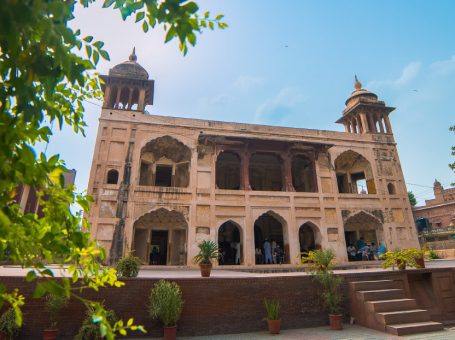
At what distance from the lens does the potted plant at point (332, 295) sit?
7012mm

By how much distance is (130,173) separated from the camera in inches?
644

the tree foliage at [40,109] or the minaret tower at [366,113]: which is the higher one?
the minaret tower at [366,113]

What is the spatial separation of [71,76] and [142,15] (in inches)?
24.7

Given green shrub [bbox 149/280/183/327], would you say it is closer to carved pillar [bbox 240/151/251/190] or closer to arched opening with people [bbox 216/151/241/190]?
carved pillar [bbox 240/151/251/190]

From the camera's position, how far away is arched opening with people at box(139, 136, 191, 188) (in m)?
17.9

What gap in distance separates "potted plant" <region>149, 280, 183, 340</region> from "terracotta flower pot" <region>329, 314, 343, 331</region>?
12.3 ft

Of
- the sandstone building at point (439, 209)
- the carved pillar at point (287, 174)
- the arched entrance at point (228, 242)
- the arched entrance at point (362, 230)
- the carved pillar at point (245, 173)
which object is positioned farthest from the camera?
the sandstone building at point (439, 209)

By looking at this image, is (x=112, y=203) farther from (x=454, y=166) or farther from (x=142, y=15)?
(x=454, y=166)

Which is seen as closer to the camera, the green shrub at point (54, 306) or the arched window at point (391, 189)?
the green shrub at point (54, 306)

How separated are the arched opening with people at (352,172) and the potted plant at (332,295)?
13950 millimetres

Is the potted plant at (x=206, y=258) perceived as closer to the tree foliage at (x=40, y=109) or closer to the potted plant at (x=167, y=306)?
the potted plant at (x=167, y=306)

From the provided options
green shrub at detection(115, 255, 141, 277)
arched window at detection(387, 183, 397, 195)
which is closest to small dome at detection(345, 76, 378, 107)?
arched window at detection(387, 183, 397, 195)

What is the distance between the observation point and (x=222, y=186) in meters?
20.6

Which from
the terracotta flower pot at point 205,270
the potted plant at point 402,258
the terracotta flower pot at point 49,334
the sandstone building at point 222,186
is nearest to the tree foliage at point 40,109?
the terracotta flower pot at point 49,334
